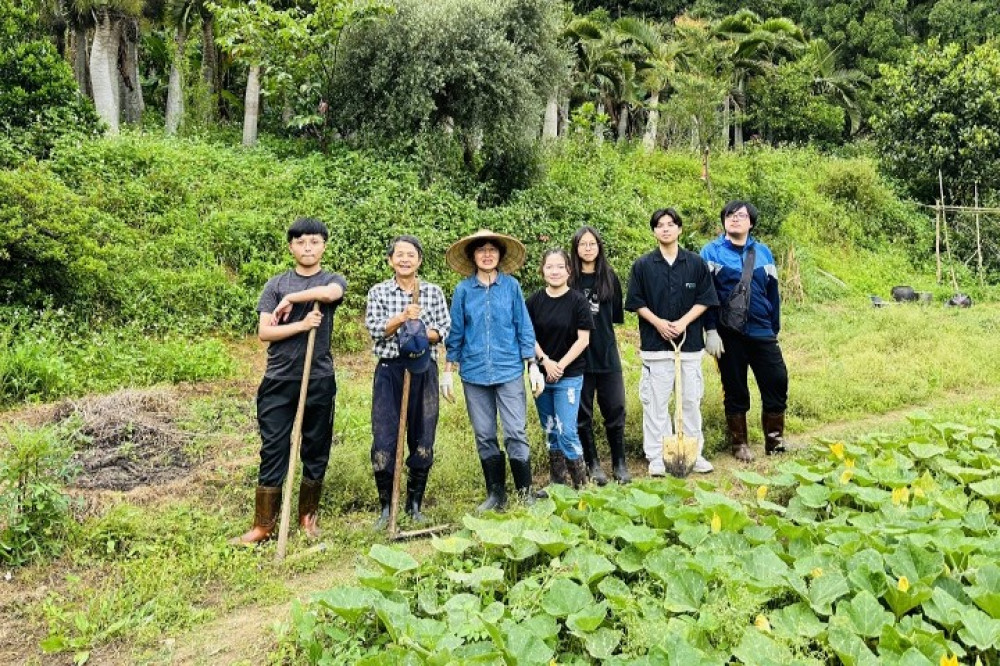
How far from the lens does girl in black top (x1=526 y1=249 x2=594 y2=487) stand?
4883 millimetres

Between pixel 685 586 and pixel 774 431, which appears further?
pixel 774 431

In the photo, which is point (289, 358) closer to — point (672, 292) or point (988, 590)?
point (672, 292)

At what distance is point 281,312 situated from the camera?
14.2 ft

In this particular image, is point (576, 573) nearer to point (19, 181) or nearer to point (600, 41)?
point (19, 181)

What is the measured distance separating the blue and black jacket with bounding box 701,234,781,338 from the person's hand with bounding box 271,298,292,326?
2.96 m

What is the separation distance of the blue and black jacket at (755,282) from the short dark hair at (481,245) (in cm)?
168

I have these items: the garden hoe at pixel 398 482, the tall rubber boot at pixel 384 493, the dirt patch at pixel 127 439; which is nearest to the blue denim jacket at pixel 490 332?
the garden hoe at pixel 398 482

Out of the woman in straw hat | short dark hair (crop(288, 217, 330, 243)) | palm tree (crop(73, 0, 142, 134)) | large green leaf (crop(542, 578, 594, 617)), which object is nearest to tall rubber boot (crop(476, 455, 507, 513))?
the woman in straw hat

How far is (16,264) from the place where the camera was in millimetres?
7680

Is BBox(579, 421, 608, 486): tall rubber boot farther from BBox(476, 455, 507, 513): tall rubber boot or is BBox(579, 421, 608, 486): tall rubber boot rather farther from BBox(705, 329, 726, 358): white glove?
BBox(705, 329, 726, 358): white glove

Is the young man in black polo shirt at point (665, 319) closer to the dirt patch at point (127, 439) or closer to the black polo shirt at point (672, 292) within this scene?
the black polo shirt at point (672, 292)

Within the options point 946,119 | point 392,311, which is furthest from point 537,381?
point 946,119

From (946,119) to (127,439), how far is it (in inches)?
671

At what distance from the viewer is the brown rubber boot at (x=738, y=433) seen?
19.3 feet
